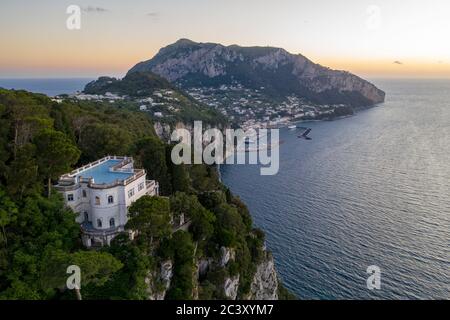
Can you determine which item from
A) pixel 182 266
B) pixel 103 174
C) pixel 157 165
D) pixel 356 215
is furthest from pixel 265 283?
pixel 356 215

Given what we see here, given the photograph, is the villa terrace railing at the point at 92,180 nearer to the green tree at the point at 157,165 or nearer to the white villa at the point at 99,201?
the white villa at the point at 99,201

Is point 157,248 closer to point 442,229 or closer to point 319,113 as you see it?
point 442,229

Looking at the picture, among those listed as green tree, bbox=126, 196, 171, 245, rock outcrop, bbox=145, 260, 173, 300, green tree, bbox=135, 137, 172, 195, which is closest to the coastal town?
green tree, bbox=135, 137, 172, 195

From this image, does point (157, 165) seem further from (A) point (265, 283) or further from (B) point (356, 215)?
(B) point (356, 215)

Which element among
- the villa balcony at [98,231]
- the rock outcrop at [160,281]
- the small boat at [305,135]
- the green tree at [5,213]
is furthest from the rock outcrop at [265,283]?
the small boat at [305,135]

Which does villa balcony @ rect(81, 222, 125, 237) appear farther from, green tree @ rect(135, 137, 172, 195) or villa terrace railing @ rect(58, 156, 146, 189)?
green tree @ rect(135, 137, 172, 195)
